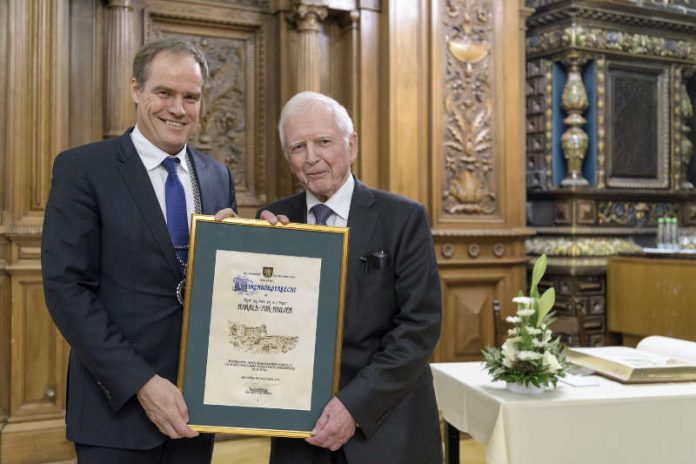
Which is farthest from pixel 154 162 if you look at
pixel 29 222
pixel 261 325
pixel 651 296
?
pixel 651 296

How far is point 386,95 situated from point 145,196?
126 inches

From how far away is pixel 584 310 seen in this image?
5.55 metres

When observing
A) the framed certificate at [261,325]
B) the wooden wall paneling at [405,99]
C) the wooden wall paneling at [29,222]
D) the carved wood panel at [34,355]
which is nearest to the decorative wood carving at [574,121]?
the wooden wall paneling at [405,99]

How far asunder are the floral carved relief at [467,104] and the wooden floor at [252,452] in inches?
62.3

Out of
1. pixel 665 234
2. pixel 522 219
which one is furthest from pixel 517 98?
pixel 665 234

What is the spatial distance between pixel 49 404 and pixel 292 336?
9.69 feet

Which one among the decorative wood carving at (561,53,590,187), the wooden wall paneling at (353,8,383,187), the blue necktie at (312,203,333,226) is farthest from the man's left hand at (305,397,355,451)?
the decorative wood carving at (561,53,590,187)

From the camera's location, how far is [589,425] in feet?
8.04

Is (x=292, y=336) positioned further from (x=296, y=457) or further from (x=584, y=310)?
(x=584, y=310)

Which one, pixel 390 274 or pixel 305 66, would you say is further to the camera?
pixel 305 66

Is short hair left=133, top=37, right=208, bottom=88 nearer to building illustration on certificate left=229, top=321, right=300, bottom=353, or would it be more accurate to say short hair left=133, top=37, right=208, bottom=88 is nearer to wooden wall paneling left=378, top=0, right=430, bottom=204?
building illustration on certificate left=229, top=321, right=300, bottom=353

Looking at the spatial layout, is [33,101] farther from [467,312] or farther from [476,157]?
[467,312]

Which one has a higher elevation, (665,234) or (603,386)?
(665,234)

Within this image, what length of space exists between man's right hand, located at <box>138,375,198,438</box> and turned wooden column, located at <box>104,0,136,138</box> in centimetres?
293
